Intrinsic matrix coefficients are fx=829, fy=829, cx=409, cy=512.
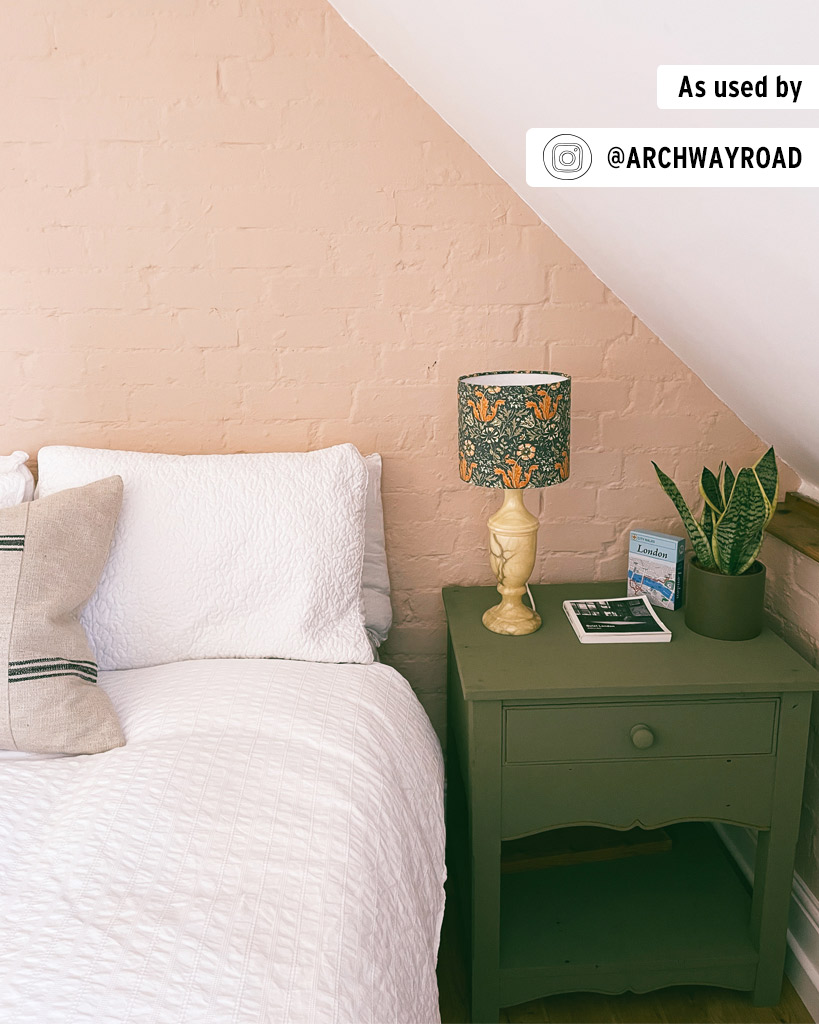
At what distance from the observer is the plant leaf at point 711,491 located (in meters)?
1.77

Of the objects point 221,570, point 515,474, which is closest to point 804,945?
point 515,474

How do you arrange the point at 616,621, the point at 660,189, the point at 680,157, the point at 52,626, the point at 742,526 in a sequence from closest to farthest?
the point at 680,157 < the point at 660,189 < the point at 52,626 < the point at 742,526 < the point at 616,621

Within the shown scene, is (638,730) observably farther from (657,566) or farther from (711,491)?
(711,491)

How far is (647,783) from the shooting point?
1614mm

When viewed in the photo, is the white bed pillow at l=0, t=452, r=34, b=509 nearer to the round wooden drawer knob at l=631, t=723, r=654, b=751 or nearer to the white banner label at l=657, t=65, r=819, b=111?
the round wooden drawer knob at l=631, t=723, r=654, b=751

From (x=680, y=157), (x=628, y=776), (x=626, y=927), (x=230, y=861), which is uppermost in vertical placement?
(x=680, y=157)

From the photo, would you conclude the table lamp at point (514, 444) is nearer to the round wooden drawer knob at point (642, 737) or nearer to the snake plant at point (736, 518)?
the snake plant at point (736, 518)

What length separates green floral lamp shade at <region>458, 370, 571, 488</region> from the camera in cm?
158

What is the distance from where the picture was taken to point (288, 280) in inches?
73.5

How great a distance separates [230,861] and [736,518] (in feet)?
3.76

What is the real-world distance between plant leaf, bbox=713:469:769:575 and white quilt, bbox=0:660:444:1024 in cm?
72

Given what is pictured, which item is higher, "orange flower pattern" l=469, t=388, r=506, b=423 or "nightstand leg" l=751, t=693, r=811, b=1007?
"orange flower pattern" l=469, t=388, r=506, b=423

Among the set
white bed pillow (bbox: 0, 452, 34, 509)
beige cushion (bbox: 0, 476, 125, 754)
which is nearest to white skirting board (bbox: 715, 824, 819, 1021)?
beige cushion (bbox: 0, 476, 125, 754)

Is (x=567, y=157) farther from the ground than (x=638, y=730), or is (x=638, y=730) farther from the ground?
(x=567, y=157)
